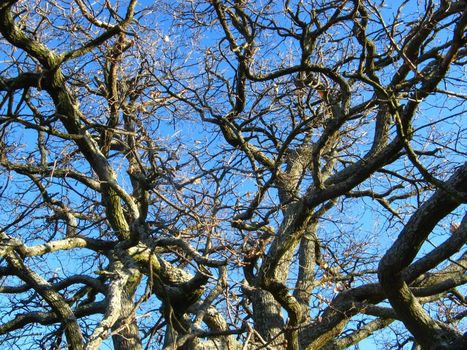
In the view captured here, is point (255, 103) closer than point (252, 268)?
No

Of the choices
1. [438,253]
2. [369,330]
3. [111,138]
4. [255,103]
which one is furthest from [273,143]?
[438,253]

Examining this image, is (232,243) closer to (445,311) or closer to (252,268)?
(252,268)

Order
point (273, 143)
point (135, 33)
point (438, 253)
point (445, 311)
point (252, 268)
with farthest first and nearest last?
point (445, 311), point (273, 143), point (135, 33), point (252, 268), point (438, 253)

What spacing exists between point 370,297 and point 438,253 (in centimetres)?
143

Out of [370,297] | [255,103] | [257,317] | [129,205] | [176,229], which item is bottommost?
[370,297]

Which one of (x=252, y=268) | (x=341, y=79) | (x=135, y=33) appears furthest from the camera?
(x=135, y=33)

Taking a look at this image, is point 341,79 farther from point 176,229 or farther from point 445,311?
point 445,311

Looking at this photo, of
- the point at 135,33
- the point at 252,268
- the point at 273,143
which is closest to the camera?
the point at 252,268

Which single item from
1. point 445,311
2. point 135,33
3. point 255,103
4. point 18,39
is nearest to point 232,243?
point 255,103

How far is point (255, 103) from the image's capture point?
23.6ft

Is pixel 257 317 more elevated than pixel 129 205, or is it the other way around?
pixel 129 205

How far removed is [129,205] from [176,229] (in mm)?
661

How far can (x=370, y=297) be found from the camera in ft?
20.6

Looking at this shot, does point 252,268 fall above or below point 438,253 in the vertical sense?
above
